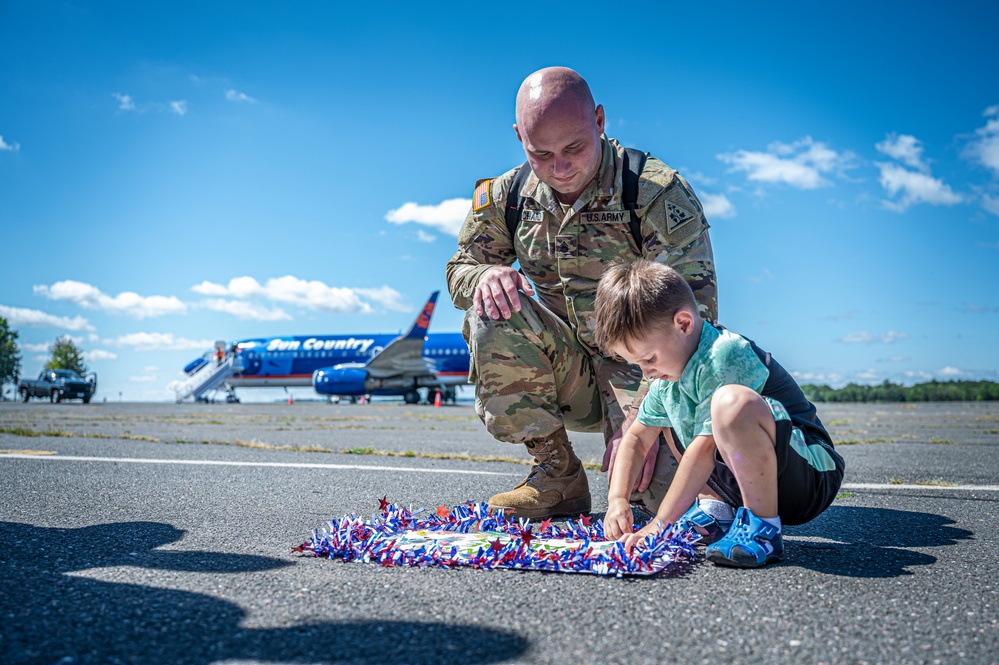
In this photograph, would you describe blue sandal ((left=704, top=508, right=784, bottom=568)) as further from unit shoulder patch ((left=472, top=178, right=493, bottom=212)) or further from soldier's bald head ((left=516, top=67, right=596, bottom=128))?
unit shoulder patch ((left=472, top=178, right=493, bottom=212))

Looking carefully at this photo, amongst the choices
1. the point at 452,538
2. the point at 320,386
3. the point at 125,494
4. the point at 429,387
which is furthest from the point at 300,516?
the point at 429,387

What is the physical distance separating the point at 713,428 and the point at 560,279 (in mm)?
1326

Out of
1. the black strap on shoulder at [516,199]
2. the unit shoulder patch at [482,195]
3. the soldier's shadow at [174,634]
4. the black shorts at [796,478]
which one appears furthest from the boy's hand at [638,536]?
the unit shoulder patch at [482,195]

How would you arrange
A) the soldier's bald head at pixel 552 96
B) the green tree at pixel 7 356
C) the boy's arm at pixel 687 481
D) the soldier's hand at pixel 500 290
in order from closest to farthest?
1. the boy's arm at pixel 687 481
2. the soldier's bald head at pixel 552 96
3. the soldier's hand at pixel 500 290
4. the green tree at pixel 7 356

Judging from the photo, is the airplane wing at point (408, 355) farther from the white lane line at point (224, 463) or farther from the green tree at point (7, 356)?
the green tree at point (7, 356)

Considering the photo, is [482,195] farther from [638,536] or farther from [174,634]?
[174,634]

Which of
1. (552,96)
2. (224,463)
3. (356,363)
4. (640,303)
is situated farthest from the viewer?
(356,363)

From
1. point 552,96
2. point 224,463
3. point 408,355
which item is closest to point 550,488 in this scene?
point 552,96

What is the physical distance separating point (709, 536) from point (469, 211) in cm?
174

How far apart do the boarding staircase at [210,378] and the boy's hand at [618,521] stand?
34262 mm

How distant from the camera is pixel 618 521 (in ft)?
6.38

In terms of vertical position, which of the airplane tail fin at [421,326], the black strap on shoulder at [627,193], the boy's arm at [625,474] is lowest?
the boy's arm at [625,474]

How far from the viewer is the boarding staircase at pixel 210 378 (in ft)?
113

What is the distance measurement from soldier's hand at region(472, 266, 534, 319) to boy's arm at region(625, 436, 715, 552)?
968 millimetres
